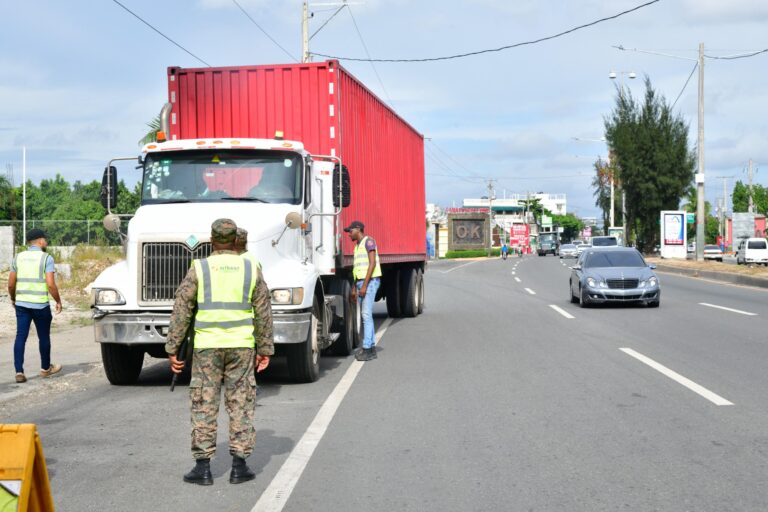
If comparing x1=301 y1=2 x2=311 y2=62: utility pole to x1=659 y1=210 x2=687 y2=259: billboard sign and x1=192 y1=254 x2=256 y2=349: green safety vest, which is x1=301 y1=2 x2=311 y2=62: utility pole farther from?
x1=659 y1=210 x2=687 y2=259: billboard sign

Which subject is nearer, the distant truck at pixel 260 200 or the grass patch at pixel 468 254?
the distant truck at pixel 260 200

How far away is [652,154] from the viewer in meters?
59.4

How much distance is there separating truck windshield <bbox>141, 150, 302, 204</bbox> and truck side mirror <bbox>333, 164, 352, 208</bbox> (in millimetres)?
541

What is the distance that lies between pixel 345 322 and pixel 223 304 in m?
6.63

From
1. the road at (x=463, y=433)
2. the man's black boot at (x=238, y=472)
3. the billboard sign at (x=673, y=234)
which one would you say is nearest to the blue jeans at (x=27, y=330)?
the road at (x=463, y=433)

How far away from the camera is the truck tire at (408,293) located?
64.0 ft

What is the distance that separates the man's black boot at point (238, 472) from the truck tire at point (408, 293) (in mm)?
13572

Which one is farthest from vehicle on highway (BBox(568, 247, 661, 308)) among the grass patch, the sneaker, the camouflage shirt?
the grass patch

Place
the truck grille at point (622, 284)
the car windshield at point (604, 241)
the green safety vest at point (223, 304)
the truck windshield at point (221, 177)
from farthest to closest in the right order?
1. the car windshield at point (604, 241)
2. the truck grille at point (622, 284)
3. the truck windshield at point (221, 177)
4. the green safety vest at point (223, 304)

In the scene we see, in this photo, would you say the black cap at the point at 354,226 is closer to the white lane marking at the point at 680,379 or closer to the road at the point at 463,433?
the road at the point at 463,433

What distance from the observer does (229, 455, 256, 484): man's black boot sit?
5.92m

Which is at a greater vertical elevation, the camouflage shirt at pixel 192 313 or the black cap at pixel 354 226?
the black cap at pixel 354 226

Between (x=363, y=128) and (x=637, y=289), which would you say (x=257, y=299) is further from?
(x=637, y=289)

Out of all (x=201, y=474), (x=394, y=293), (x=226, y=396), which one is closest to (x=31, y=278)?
(x=226, y=396)
